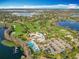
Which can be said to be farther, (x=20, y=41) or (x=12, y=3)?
(x=12, y=3)

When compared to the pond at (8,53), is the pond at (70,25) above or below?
above

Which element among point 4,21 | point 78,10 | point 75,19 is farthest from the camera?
point 78,10

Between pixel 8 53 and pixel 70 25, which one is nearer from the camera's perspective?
pixel 8 53

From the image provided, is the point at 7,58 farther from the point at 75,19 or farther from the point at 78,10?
the point at 78,10

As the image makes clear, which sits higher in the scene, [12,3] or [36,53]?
[12,3]

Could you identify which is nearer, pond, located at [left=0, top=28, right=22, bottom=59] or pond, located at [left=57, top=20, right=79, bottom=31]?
pond, located at [left=0, top=28, right=22, bottom=59]

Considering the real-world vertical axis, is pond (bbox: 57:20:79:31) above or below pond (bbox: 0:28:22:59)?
above

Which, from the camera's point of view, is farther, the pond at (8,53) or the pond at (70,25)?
the pond at (70,25)

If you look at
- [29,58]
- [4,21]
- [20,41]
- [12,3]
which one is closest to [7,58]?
[29,58]

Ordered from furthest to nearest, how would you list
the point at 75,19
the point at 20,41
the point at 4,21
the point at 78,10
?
the point at 78,10 < the point at 75,19 < the point at 4,21 < the point at 20,41
